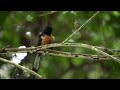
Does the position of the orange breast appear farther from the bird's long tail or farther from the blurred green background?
the blurred green background

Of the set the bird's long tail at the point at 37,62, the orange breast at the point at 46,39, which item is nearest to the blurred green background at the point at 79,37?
the orange breast at the point at 46,39

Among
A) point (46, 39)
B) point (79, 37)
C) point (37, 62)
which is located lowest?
point (37, 62)

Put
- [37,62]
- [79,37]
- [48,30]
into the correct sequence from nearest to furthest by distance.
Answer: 1. [37,62]
2. [48,30]
3. [79,37]

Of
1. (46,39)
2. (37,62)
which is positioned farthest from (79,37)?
(37,62)

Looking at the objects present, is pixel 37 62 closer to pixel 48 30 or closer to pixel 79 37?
pixel 48 30

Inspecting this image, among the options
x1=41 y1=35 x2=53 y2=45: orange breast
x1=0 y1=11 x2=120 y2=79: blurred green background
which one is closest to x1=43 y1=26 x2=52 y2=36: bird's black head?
x1=41 y1=35 x2=53 y2=45: orange breast

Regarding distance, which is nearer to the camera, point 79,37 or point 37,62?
point 37,62

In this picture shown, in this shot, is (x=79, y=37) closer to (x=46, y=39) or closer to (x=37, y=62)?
(x=46, y=39)

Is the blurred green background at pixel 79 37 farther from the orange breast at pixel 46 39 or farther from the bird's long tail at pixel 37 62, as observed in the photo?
the bird's long tail at pixel 37 62

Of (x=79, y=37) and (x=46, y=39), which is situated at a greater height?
(x=79, y=37)

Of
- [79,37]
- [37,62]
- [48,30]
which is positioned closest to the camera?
[37,62]
